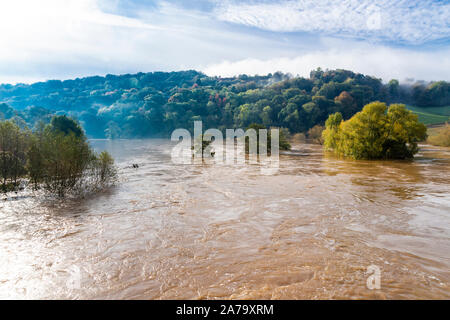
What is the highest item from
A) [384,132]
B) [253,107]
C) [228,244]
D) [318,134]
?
[253,107]

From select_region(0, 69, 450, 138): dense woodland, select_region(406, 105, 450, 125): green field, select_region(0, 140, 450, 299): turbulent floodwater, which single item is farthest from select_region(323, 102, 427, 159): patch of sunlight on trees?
select_region(406, 105, 450, 125): green field

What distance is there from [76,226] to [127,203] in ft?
15.7

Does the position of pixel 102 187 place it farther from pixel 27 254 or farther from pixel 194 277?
pixel 194 277

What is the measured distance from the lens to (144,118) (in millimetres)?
159250

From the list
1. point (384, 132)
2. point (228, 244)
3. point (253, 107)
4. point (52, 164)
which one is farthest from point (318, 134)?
point (228, 244)

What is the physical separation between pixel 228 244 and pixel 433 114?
6826 inches

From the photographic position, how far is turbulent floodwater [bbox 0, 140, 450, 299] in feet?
28.7

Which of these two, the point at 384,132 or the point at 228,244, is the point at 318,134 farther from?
→ the point at 228,244

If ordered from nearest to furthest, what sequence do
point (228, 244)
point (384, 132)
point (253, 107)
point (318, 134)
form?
point (228, 244) → point (384, 132) → point (318, 134) → point (253, 107)

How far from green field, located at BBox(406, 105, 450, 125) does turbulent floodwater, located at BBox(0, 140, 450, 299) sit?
406ft

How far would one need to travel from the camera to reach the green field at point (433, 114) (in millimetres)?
121562

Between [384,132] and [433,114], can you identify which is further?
[433,114]

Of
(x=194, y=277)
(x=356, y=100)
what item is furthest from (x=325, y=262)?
(x=356, y=100)

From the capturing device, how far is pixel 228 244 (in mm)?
12312
